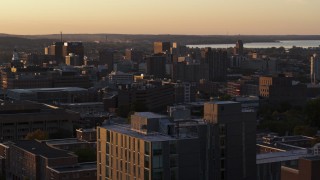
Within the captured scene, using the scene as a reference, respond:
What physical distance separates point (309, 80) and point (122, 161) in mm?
61673

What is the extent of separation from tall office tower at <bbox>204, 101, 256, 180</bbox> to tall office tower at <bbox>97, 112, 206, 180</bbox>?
0.28m

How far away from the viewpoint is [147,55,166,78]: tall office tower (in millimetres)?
78312

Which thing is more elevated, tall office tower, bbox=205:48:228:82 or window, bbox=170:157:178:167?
window, bbox=170:157:178:167

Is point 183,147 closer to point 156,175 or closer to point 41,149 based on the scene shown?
point 156,175

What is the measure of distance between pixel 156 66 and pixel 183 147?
214ft

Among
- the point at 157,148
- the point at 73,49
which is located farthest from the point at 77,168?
the point at 73,49

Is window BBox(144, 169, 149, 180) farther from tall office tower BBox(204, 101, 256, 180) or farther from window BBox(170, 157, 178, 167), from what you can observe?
tall office tower BBox(204, 101, 256, 180)

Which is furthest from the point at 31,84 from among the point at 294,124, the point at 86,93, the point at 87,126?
the point at 294,124

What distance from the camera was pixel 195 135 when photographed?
1455 cm

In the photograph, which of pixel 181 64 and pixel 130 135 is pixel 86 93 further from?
pixel 130 135

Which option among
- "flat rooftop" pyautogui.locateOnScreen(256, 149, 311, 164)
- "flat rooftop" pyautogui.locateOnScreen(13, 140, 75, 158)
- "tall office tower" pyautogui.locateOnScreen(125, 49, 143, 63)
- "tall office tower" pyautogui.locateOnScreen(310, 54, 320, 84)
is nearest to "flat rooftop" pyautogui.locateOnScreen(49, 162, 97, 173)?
"flat rooftop" pyautogui.locateOnScreen(13, 140, 75, 158)

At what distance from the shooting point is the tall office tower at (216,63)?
7788 cm

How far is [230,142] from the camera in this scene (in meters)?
15.0

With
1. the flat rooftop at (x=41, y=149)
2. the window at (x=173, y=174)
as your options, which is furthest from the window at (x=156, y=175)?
the flat rooftop at (x=41, y=149)
